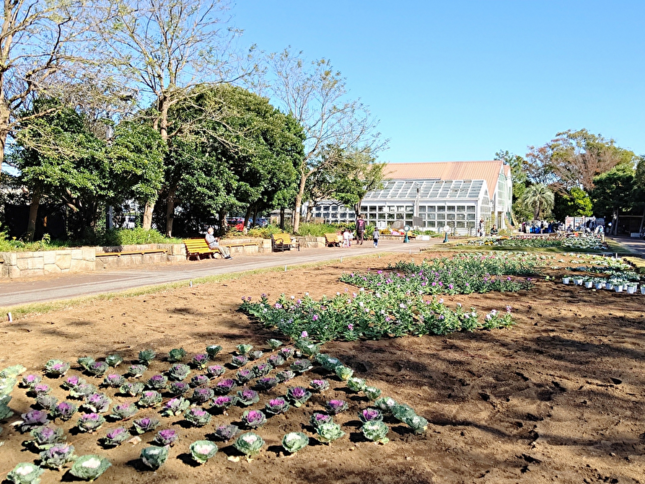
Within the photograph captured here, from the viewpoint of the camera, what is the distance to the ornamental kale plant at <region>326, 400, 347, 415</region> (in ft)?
12.1

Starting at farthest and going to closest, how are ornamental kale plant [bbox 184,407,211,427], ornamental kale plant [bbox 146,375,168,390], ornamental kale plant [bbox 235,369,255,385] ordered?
ornamental kale plant [bbox 235,369,255,385] < ornamental kale plant [bbox 146,375,168,390] < ornamental kale plant [bbox 184,407,211,427]

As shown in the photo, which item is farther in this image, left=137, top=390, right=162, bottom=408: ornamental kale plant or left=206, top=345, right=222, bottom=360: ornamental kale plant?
left=206, top=345, right=222, bottom=360: ornamental kale plant

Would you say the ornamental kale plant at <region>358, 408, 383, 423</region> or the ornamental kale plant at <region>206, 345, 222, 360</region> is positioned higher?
the ornamental kale plant at <region>206, 345, 222, 360</region>

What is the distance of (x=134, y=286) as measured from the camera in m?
10.3

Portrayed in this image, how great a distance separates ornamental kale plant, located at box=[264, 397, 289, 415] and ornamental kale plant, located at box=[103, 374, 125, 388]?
51.6 inches

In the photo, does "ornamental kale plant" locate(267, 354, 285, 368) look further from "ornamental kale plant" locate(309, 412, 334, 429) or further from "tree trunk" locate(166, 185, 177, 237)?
"tree trunk" locate(166, 185, 177, 237)

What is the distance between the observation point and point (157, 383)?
4152 mm

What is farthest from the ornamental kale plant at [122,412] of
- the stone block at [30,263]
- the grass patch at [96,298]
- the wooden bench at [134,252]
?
the wooden bench at [134,252]

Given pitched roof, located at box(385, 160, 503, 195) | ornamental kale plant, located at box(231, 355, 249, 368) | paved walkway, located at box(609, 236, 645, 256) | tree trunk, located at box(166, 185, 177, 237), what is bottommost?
paved walkway, located at box(609, 236, 645, 256)

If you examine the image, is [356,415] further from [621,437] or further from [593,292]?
[593,292]

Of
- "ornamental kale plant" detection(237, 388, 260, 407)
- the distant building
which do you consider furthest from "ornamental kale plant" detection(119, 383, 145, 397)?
the distant building

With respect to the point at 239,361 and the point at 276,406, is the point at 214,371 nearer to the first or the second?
the point at 239,361

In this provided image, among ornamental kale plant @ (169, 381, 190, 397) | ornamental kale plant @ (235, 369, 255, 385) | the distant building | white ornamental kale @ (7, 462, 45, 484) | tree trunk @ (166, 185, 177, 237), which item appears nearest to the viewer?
white ornamental kale @ (7, 462, 45, 484)

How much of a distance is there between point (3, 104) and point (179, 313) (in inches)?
332
